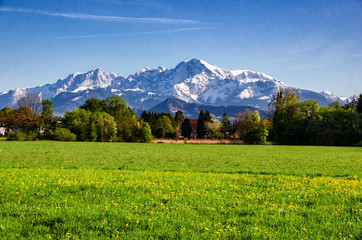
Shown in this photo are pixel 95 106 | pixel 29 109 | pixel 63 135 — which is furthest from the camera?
pixel 95 106

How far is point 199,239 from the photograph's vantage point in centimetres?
701

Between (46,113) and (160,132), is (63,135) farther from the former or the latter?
(160,132)

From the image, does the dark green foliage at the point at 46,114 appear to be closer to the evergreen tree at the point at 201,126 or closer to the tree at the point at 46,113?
the tree at the point at 46,113

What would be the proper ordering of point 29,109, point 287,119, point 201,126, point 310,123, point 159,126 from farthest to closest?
point 159,126, point 201,126, point 287,119, point 29,109, point 310,123

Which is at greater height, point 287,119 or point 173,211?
point 287,119

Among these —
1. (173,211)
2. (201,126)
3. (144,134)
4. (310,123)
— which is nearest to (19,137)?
(144,134)

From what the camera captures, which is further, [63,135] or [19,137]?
[63,135]

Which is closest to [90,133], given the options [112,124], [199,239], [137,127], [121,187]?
[112,124]

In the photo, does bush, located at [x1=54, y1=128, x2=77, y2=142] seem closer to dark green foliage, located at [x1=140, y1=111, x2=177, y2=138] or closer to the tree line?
the tree line

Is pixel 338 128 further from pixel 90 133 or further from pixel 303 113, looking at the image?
pixel 90 133

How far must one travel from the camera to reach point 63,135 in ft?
292

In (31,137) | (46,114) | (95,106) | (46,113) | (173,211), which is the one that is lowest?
(173,211)

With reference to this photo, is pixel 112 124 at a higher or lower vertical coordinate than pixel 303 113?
lower

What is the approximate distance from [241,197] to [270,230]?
3517 millimetres
